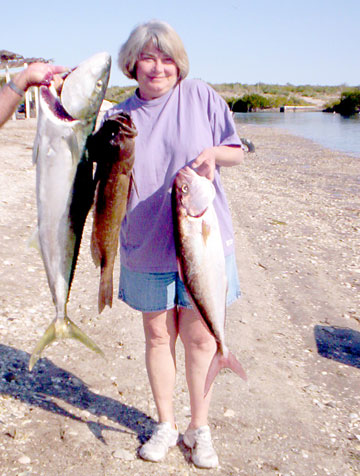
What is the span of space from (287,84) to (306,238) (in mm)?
134900

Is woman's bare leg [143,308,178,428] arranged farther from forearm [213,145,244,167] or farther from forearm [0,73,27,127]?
forearm [0,73,27,127]

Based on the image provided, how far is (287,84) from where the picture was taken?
13512 cm

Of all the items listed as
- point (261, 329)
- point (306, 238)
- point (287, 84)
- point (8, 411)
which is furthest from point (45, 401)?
point (287, 84)

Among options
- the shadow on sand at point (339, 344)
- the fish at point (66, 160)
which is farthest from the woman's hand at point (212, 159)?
the shadow on sand at point (339, 344)

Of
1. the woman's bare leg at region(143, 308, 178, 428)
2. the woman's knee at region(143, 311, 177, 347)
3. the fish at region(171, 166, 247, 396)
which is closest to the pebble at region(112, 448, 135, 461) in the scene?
the woman's bare leg at region(143, 308, 178, 428)

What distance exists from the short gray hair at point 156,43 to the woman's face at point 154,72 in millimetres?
28

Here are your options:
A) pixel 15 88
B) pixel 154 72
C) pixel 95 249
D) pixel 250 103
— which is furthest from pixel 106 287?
pixel 250 103

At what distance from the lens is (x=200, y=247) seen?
2.74 metres

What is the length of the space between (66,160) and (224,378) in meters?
2.75

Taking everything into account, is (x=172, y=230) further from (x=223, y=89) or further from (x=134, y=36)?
(x=223, y=89)

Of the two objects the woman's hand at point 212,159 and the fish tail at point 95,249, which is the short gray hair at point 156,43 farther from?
the fish tail at point 95,249

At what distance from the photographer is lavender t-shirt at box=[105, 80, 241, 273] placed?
2.82 meters

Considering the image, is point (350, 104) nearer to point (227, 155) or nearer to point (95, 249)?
point (227, 155)

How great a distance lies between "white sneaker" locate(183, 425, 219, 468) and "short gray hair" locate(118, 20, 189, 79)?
7.40 feet
